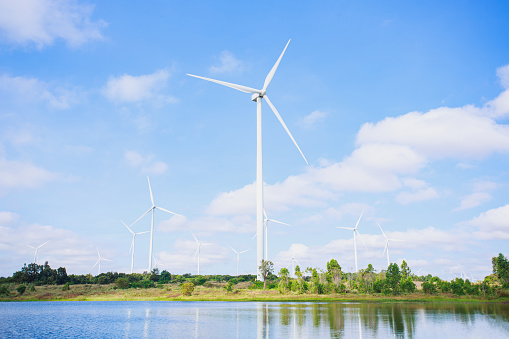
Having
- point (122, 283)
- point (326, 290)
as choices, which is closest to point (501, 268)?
point (326, 290)

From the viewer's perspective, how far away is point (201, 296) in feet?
371

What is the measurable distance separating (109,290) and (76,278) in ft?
104

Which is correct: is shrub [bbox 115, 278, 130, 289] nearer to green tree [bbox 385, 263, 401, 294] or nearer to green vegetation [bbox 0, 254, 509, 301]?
green vegetation [bbox 0, 254, 509, 301]

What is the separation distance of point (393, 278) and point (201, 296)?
53962mm

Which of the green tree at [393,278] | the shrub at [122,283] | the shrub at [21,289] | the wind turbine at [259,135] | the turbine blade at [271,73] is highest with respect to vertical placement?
the turbine blade at [271,73]

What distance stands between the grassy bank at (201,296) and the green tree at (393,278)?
A: 3282 millimetres

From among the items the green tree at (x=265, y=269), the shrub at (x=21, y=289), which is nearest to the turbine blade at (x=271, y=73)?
the green tree at (x=265, y=269)

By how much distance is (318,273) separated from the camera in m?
111

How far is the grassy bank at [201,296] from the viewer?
96438 mm

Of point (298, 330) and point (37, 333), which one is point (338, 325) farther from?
point (37, 333)

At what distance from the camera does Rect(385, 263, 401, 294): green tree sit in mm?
106838

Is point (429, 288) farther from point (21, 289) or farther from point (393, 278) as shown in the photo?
point (21, 289)

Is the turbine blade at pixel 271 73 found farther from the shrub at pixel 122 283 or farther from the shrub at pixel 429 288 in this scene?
the shrub at pixel 122 283

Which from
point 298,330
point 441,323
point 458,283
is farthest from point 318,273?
point 298,330
